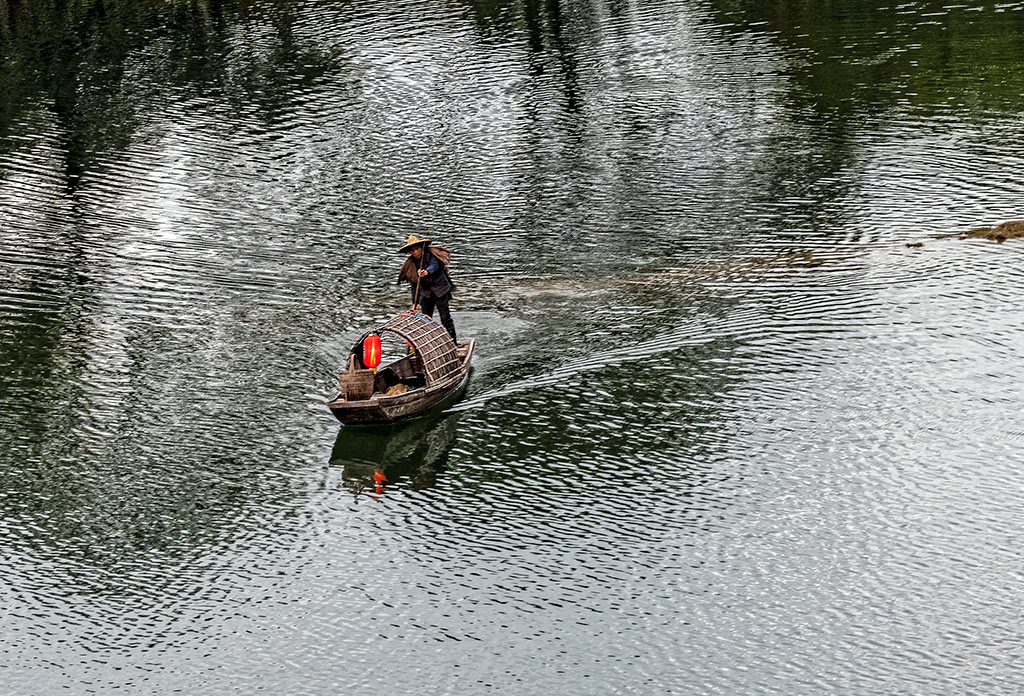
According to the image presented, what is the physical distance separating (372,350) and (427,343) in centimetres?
126

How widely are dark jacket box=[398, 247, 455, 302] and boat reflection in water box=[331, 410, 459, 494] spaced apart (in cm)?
294

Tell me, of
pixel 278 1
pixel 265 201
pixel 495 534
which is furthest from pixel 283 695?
pixel 278 1

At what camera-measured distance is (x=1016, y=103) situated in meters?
42.5

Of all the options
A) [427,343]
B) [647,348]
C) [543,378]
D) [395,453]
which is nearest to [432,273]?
[427,343]

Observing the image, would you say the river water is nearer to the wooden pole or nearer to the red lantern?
the red lantern

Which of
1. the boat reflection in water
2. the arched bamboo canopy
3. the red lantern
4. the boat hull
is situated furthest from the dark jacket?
the boat reflection in water

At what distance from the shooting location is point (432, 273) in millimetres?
28859

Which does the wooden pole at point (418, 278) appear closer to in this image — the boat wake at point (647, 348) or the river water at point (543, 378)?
the river water at point (543, 378)

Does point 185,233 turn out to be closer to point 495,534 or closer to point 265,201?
point 265,201

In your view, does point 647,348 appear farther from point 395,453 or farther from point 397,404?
point 395,453

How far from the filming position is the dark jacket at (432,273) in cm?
2892

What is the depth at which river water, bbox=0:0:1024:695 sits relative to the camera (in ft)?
68.0

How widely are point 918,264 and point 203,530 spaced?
727 inches

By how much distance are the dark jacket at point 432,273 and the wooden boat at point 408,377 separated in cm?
84
